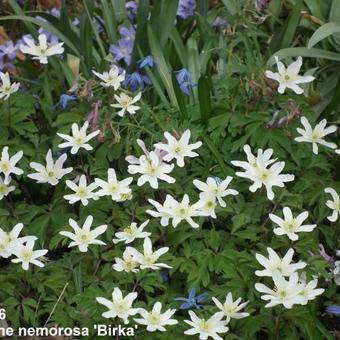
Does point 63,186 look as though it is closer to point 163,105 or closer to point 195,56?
point 163,105

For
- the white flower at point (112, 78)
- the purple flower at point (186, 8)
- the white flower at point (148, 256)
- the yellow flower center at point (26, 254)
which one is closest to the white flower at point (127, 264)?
the white flower at point (148, 256)

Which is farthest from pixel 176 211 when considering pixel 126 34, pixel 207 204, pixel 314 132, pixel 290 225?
pixel 126 34

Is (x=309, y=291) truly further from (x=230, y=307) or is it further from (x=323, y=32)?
(x=323, y=32)

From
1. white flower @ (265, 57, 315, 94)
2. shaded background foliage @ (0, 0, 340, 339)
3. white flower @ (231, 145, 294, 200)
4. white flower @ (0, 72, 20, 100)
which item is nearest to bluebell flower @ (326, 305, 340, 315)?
shaded background foliage @ (0, 0, 340, 339)

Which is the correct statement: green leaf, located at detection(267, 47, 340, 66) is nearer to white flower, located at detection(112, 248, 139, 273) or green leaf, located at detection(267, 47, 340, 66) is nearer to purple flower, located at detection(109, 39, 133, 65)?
purple flower, located at detection(109, 39, 133, 65)

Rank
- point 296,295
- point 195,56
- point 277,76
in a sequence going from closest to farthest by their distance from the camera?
point 296,295, point 277,76, point 195,56

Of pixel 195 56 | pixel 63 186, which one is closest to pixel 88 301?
pixel 63 186

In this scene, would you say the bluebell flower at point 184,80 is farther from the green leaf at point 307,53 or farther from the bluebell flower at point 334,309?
the bluebell flower at point 334,309
